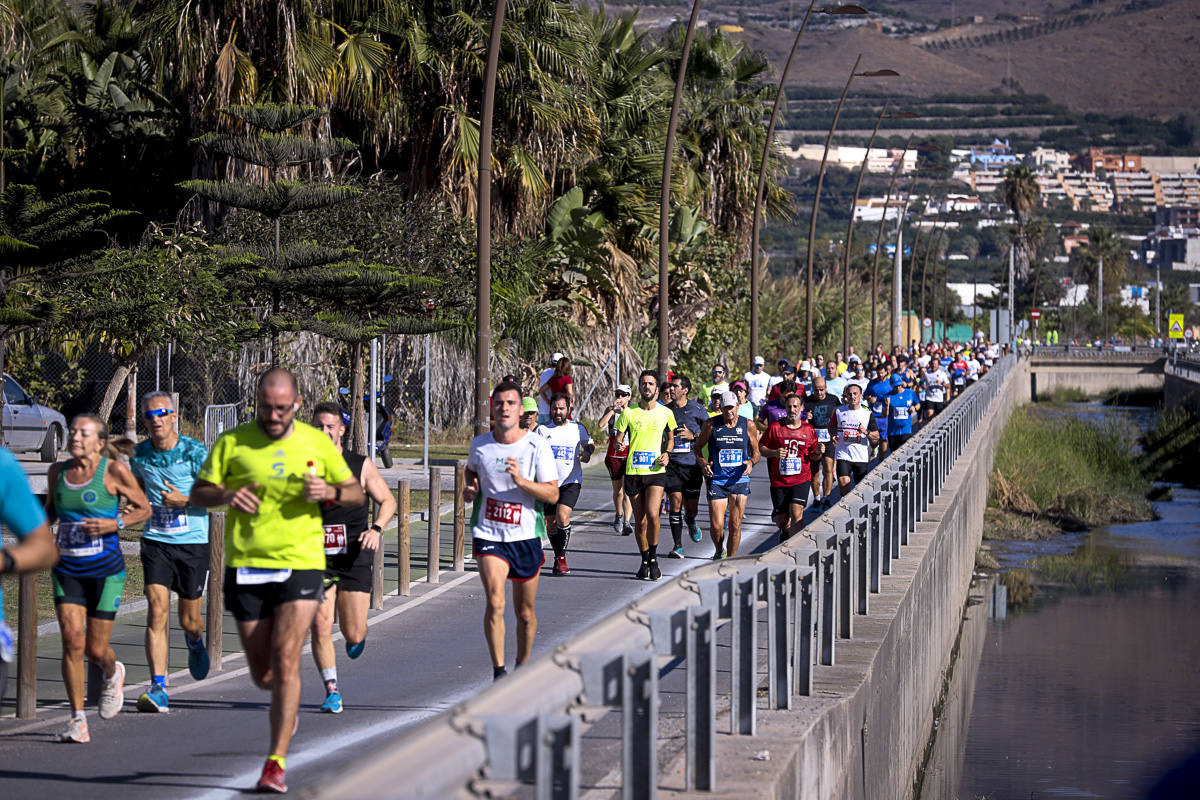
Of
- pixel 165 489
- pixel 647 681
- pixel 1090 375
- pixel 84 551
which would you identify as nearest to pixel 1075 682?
pixel 165 489

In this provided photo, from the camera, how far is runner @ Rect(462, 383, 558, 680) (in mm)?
9688

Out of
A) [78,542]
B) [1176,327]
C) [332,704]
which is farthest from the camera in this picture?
[1176,327]

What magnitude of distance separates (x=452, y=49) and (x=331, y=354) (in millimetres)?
6979

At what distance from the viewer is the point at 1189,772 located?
50.3 feet

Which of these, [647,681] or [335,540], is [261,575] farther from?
[647,681]

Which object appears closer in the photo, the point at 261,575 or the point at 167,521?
the point at 261,575

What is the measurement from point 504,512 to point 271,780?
2.73 metres

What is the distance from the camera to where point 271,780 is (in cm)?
732

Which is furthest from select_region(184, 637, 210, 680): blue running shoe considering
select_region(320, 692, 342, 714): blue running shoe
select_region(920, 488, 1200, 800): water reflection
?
select_region(920, 488, 1200, 800): water reflection

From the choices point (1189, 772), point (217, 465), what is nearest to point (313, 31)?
point (1189, 772)

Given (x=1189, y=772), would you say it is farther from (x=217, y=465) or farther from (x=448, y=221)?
(x=448, y=221)

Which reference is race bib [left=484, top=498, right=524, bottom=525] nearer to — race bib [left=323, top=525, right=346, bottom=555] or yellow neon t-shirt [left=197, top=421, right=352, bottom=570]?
race bib [left=323, top=525, right=346, bottom=555]

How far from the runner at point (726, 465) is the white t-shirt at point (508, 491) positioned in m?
6.83

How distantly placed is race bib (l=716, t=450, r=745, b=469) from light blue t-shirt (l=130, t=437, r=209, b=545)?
744cm
